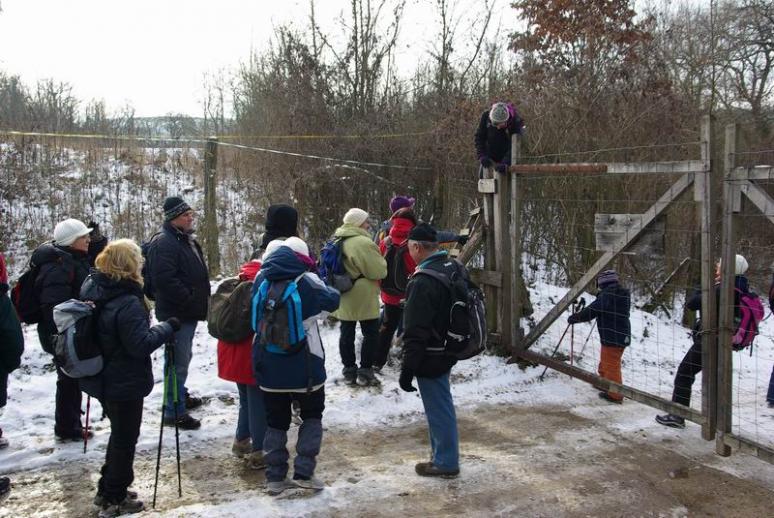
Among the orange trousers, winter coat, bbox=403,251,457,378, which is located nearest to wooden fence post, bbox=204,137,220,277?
winter coat, bbox=403,251,457,378

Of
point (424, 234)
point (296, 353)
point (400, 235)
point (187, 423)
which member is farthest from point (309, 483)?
point (400, 235)

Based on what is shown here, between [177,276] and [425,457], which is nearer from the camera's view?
[425,457]

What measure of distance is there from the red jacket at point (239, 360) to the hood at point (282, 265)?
0.50m

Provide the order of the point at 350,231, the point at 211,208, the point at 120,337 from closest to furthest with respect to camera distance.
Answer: the point at 120,337
the point at 350,231
the point at 211,208

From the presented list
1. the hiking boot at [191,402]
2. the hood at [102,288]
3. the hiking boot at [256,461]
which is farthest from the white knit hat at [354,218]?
the hood at [102,288]

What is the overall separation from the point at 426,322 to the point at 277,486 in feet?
4.95

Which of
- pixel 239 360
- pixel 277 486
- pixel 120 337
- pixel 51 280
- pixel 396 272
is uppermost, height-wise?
pixel 51 280

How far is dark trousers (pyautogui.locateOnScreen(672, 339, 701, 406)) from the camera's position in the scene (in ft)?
19.2

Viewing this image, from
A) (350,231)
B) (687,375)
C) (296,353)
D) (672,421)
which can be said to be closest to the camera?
(296,353)

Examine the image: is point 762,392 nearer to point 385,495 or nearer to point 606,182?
point 606,182

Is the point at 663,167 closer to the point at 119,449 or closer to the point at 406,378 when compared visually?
the point at 406,378

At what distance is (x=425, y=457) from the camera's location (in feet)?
16.5

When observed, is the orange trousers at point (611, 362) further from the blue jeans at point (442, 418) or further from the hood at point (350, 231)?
the hood at point (350, 231)

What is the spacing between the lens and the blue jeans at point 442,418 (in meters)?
4.55
